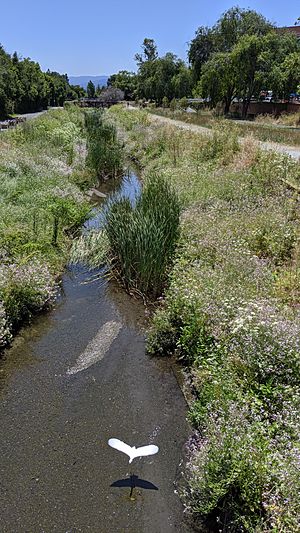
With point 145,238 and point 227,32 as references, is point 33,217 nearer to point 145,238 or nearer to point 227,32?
point 145,238

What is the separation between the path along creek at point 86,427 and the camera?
3893mm

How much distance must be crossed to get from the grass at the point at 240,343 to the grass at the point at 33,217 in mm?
2353

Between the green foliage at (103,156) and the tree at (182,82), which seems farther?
the tree at (182,82)

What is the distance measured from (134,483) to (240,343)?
1.93 m

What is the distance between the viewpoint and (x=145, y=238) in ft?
26.1

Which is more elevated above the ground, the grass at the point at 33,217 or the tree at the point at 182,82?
the tree at the point at 182,82

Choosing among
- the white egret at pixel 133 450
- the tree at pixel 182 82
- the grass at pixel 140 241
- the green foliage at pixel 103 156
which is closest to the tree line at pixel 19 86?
the tree at pixel 182 82

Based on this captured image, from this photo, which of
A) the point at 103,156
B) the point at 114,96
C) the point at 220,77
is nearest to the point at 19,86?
the point at 220,77

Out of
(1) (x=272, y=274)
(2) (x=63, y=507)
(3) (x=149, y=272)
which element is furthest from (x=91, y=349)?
(1) (x=272, y=274)

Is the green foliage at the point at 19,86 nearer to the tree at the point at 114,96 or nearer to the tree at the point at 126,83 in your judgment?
the tree at the point at 114,96

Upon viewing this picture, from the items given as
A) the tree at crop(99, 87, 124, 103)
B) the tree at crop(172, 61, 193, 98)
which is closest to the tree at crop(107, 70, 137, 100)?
the tree at crop(99, 87, 124, 103)

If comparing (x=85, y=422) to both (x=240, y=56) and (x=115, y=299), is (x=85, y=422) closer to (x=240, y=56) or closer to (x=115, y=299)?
(x=115, y=299)

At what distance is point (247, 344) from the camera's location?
4.62m

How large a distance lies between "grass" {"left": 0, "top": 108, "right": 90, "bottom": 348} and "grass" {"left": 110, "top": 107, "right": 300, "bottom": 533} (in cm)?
235
